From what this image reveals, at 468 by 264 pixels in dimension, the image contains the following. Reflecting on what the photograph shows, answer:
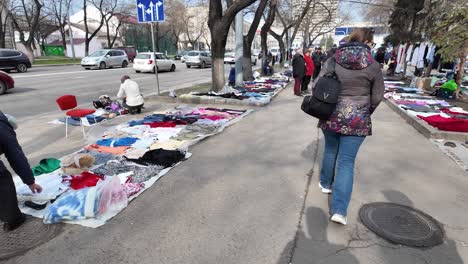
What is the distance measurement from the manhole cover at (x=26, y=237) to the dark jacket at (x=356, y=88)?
2.88m


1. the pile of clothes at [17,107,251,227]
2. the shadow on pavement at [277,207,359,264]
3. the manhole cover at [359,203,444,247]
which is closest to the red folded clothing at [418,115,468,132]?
the manhole cover at [359,203,444,247]

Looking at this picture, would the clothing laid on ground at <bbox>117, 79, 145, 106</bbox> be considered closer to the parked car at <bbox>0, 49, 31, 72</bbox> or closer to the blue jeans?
the blue jeans

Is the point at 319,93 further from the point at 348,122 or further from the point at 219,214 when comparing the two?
the point at 219,214

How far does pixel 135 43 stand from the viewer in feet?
204

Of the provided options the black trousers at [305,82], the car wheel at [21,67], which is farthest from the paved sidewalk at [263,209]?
the car wheel at [21,67]

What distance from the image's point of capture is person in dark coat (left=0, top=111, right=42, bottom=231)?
2.84 m

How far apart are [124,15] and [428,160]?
52.2 meters

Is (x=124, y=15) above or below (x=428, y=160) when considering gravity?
above

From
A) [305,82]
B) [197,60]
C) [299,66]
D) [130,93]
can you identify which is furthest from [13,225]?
[197,60]

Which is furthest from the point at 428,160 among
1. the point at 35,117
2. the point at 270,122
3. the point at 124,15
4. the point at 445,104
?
the point at 124,15

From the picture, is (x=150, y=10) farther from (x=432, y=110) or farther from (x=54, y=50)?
(x=54, y=50)

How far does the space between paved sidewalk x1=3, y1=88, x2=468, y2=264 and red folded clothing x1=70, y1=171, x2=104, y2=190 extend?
729 mm

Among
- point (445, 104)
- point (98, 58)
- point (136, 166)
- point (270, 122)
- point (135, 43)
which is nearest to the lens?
point (136, 166)

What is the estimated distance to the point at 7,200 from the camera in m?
2.96
